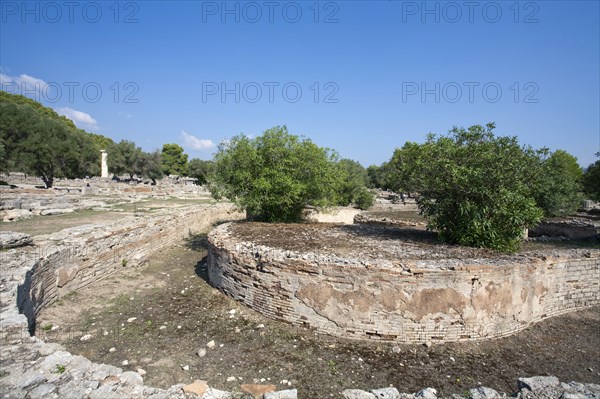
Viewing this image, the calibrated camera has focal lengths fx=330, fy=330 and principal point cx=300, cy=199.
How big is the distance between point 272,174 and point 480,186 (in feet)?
21.9

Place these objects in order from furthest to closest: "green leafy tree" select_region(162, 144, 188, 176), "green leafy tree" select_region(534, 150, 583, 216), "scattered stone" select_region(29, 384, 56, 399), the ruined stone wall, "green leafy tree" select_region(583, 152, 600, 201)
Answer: "green leafy tree" select_region(162, 144, 188, 176) → "green leafy tree" select_region(534, 150, 583, 216) → "green leafy tree" select_region(583, 152, 600, 201) → the ruined stone wall → "scattered stone" select_region(29, 384, 56, 399)

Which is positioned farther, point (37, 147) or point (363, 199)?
point (37, 147)

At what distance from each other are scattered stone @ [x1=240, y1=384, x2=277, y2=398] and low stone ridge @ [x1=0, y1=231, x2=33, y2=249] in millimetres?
7030

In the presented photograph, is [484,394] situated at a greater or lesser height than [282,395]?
lesser

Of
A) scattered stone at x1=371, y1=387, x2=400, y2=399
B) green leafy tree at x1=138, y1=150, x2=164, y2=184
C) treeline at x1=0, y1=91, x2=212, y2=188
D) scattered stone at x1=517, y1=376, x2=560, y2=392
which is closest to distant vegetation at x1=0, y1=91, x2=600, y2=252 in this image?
scattered stone at x1=517, y1=376, x2=560, y2=392

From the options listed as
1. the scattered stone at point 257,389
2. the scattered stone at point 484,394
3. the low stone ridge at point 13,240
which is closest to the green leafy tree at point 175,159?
the low stone ridge at point 13,240

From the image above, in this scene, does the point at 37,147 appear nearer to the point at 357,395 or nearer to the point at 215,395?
the point at 215,395

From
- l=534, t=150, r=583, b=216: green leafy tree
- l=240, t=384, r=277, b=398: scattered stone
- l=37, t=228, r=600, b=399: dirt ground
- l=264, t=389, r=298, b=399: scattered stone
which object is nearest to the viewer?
l=264, t=389, r=298, b=399: scattered stone

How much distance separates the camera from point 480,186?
25.6ft

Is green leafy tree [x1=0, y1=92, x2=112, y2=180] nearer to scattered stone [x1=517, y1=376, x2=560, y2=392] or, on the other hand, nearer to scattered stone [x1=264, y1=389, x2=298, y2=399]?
scattered stone [x1=264, y1=389, x2=298, y2=399]

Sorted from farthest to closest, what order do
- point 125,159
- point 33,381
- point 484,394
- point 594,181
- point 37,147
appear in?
1. point 125,159
2. point 37,147
3. point 594,181
4. point 484,394
5. point 33,381

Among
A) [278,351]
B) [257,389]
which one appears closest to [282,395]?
[257,389]

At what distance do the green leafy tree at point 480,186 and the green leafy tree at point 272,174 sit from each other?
454 cm

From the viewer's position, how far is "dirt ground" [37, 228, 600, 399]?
190 inches
